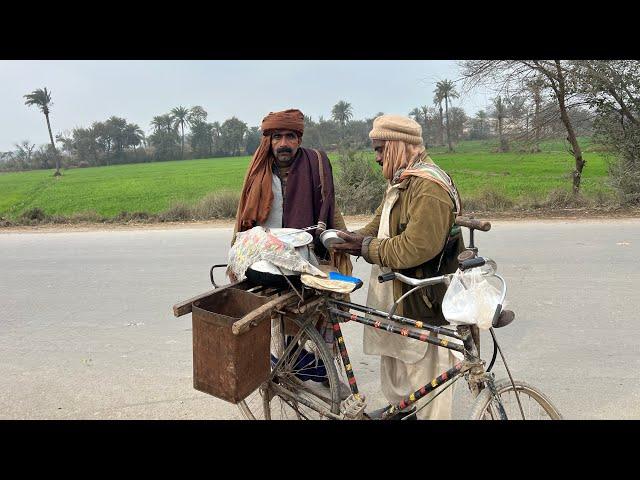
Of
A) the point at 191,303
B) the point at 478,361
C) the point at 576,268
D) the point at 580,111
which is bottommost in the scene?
the point at 576,268

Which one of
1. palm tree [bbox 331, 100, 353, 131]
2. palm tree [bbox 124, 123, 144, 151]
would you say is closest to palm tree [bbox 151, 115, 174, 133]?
palm tree [bbox 124, 123, 144, 151]

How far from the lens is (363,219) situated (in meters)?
10.9

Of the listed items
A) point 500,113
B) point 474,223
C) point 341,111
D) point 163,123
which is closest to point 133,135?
point 163,123

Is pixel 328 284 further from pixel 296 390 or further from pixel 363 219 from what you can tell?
pixel 363 219

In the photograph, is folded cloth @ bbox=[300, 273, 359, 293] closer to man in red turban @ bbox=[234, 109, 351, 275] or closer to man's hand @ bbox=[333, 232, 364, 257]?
man's hand @ bbox=[333, 232, 364, 257]

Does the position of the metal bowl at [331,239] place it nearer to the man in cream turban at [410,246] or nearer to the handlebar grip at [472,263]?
the man in cream turban at [410,246]

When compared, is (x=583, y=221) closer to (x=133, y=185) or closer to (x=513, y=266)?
(x=513, y=266)

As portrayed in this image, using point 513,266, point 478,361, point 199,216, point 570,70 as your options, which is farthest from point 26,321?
point 570,70

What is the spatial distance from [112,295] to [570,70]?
10.7m

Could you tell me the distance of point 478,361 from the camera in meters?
2.09

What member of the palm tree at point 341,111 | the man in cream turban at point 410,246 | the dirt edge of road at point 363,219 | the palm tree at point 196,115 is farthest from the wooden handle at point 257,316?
the palm tree at point 196,115

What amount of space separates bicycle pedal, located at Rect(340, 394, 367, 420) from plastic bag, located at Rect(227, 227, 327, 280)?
0.67 m

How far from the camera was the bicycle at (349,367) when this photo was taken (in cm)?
209

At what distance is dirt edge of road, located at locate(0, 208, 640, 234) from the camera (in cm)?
970
